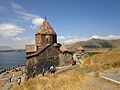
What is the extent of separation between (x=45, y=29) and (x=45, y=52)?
19.5 ft

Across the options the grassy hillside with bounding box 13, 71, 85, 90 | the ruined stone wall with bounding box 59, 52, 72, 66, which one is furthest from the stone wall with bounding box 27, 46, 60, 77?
the grassy hillside with bounding box 13, 71, 85, 90

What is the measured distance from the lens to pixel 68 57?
29.8 meters

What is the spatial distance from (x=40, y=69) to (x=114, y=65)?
1715cm

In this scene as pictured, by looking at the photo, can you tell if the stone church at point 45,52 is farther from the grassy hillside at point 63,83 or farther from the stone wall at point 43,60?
the grassy hillside at point 63,83

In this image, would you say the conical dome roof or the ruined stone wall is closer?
the ruined stone wall

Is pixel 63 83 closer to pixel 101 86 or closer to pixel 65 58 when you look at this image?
pixel 101 86

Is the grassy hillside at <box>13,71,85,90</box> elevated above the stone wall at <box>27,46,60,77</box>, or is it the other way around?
the grassy hillside at <box>13,71,85,90</box>

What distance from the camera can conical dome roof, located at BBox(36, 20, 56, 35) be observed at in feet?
97.4

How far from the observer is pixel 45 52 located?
27.1 m

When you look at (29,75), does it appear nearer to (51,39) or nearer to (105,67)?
(51,39)

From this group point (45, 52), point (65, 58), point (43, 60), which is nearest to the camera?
point (43, 60)

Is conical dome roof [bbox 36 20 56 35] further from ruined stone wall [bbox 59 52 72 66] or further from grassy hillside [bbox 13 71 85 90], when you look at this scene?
grassy hillside [bbox 13 71 85 90]

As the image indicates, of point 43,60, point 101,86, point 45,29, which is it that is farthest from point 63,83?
point 45,29

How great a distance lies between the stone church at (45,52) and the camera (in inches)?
1022
